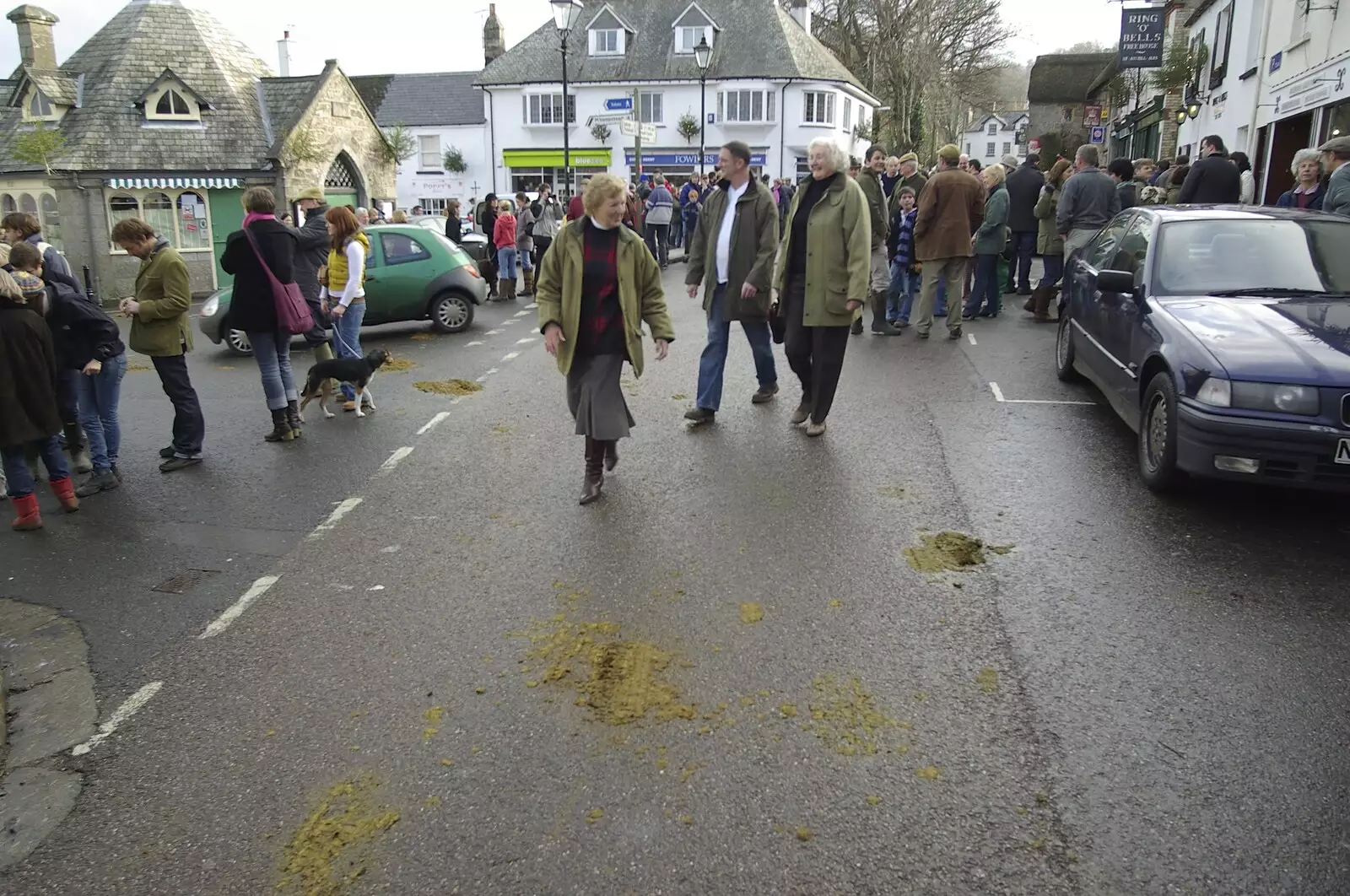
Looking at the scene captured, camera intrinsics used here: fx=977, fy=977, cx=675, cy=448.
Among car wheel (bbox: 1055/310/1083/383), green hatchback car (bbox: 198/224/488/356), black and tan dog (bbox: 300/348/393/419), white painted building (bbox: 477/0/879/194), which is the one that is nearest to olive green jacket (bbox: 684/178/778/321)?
black and tan dog (bbox: 300/348/393/419)

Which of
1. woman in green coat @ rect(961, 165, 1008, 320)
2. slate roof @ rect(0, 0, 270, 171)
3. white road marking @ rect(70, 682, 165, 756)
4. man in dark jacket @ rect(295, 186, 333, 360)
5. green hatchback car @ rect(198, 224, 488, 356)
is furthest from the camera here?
slate roof @ rect(0, 0, 270, 171)

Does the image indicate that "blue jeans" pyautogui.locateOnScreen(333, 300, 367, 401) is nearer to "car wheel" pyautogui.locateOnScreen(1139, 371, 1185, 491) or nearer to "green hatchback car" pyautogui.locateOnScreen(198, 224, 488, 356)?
"green hatchback car" pyautogui.locateOnScreen(198, 224, 488, 356)

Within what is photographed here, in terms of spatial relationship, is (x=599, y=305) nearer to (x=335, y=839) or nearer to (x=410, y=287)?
(x=335, y=839)

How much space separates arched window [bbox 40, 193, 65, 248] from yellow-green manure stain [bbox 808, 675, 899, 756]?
24707 millimetres

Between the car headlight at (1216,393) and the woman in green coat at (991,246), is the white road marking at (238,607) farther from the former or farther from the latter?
the woman in green coat at (991,246)

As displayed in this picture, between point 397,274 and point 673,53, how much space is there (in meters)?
41.2

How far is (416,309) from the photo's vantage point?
12.9m

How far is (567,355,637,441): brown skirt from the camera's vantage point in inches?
227

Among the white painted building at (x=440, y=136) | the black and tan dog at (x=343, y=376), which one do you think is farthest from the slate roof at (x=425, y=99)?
the black and tan dog at (x=343, y=376)

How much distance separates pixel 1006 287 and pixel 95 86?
72.1ft

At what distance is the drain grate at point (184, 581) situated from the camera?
16.1 ft

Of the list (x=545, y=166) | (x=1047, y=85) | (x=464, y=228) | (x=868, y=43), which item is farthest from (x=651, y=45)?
(x=464, y=228)

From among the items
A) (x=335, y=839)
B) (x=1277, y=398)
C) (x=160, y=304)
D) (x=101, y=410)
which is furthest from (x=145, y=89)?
(x=1277, y=398)

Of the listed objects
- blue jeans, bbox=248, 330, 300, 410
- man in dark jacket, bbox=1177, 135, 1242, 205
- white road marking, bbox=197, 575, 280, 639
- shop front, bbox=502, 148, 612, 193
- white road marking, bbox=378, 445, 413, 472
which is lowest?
white road marking, bbox=197, 575, 280, 639
